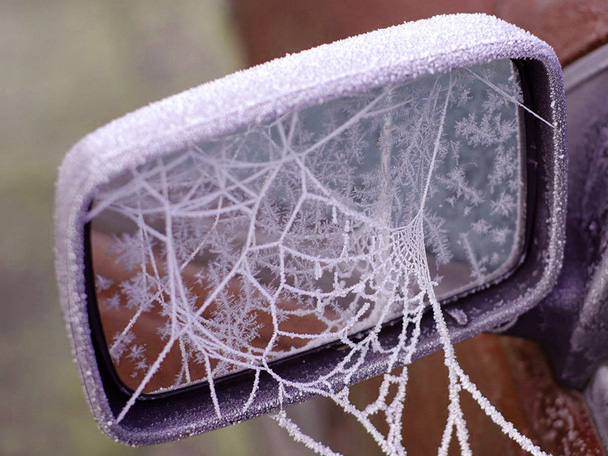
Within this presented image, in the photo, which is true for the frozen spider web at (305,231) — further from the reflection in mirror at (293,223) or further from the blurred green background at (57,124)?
the blurred green background at (57,124)

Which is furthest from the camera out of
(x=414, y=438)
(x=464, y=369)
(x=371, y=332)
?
(x=414, y=438)

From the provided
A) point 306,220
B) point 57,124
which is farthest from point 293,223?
point 57,124

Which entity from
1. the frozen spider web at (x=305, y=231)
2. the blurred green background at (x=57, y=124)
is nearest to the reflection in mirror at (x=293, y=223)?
the frozen spider web at (x=305, y=231)

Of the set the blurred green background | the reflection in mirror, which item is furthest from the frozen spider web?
the blurred green background

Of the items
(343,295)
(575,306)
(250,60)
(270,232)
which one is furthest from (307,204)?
(250,60)

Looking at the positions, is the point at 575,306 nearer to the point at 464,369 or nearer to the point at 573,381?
the point at 573,381

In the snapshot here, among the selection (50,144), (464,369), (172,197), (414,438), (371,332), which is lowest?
(414,438)

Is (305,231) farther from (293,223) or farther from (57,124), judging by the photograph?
(57,124)
